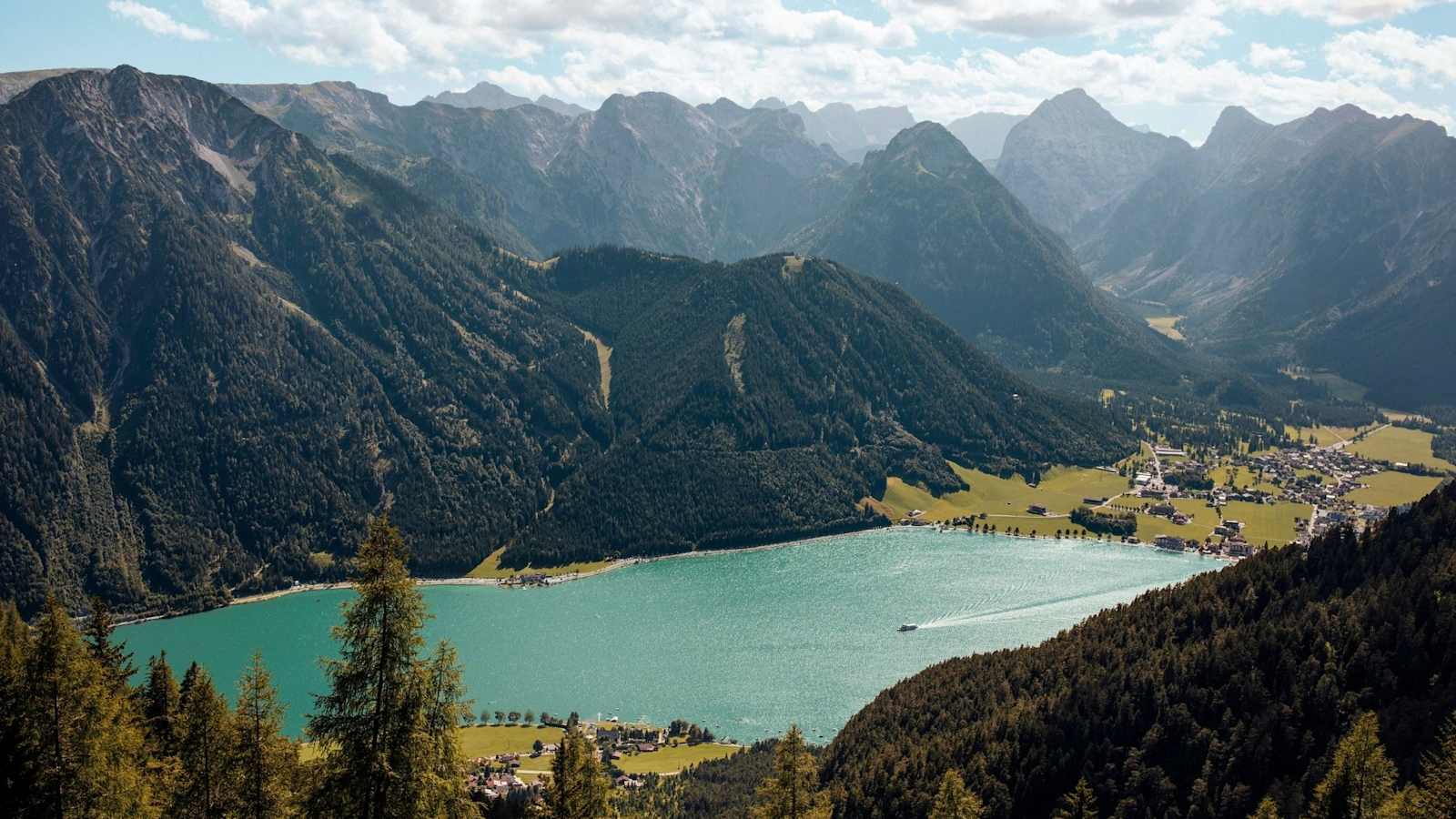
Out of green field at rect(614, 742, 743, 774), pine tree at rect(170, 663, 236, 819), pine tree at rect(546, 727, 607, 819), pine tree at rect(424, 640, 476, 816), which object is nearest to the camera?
pine tree at rect(424, 640, 476, 816)

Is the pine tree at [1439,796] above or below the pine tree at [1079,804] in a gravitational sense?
above

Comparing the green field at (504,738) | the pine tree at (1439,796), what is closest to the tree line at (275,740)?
the pine tree at (1439,796)

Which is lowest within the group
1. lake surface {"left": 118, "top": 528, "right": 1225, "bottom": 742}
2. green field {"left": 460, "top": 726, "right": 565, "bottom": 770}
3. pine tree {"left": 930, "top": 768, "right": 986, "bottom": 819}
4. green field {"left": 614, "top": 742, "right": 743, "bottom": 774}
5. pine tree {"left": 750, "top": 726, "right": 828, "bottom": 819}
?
green field {"left": 614, "top": 742, "right": 743, "bottom": 774}

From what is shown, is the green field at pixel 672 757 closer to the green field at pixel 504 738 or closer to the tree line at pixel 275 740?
the green field at pixel 504 738

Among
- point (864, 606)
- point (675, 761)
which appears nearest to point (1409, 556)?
point (675, 761)

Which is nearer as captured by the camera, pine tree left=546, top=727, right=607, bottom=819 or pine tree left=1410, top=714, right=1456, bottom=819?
pine tree left=546, top=727, right=607, bottom=819

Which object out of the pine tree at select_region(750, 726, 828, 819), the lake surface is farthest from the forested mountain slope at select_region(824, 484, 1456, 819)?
the pine tree at select_region(750, 726, 828, 819)

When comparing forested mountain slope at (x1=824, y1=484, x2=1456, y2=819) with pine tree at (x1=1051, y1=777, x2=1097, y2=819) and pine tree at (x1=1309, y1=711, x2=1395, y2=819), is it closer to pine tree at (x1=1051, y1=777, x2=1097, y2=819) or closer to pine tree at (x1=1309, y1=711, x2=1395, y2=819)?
pine tree at (x1=1051, y1=777, x2=1097, y2=819)
